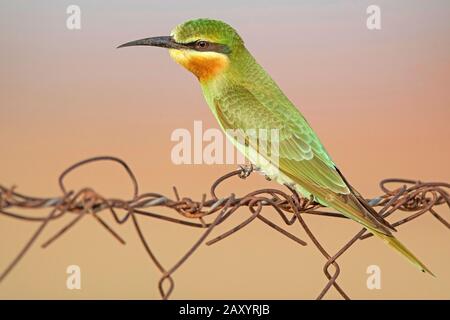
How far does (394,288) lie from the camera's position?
Answer: 16.3 feet

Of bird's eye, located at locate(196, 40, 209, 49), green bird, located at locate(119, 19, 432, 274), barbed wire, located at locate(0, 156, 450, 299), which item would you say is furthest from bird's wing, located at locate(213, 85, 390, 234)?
bird's eye, located at locate(196, 40, 209, 49)

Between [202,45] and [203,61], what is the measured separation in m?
0.08

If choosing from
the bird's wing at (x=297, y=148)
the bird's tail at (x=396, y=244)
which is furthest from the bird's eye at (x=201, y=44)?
the bird's tail at (x=396, y=244)

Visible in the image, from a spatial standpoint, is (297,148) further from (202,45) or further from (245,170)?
(202,45)

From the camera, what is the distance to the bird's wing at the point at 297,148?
2.78m

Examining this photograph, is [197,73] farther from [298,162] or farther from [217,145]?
[298,162]

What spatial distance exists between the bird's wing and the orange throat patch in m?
0.14

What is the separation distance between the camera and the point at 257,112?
11.0 feet

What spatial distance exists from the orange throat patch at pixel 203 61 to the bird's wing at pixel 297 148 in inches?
5.6

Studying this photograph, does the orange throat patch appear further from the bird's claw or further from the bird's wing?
the bird's claw

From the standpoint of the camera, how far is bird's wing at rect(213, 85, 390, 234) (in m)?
2.78

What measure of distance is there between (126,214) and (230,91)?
1728 millimetres

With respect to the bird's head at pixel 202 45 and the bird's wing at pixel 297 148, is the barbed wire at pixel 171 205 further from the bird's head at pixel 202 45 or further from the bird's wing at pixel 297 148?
the bird's head at pixel 202 45

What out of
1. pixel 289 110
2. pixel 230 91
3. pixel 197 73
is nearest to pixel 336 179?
pixel 289 110
